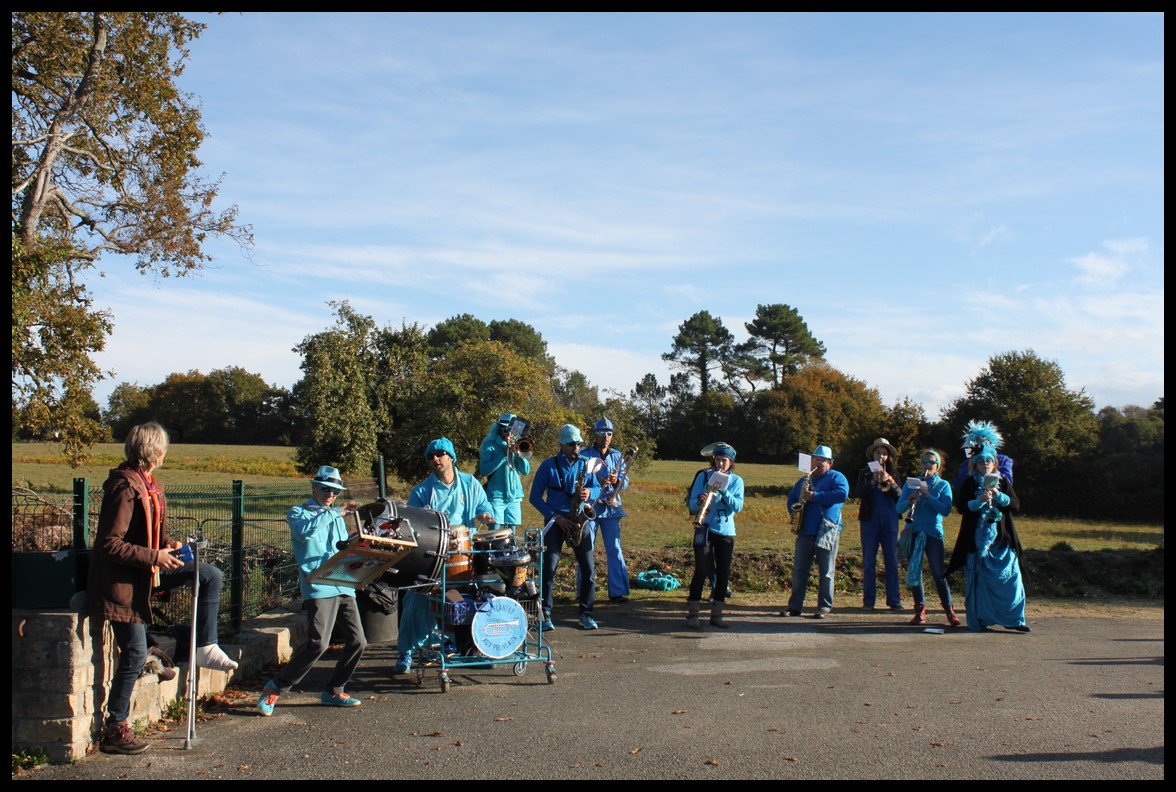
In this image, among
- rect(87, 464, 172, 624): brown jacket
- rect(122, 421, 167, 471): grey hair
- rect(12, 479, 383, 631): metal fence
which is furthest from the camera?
rect(12, 479, 383, 631): metal fence

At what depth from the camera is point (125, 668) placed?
5840 mm

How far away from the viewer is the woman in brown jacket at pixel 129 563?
573 centimetres

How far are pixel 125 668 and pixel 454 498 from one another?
A: 2942 millimetres

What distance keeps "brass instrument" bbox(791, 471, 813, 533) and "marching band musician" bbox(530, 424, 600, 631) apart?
2472 mm

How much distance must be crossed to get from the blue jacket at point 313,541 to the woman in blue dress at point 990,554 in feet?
22.2

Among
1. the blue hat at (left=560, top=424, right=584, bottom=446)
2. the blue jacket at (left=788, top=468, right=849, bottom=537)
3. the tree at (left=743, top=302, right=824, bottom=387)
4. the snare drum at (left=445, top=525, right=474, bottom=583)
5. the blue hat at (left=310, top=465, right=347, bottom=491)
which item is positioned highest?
the tree at (left=743, top=302, right=824, bottom=387)

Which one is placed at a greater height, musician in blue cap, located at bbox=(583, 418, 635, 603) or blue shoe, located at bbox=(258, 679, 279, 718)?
musician in blue cap, located at bbox=(583, 418, 635, 603)

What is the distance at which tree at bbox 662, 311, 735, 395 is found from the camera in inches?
3716

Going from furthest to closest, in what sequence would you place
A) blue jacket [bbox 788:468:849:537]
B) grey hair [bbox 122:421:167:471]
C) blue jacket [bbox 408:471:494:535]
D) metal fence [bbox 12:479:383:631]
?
blue jacket [bbox 788:468:849:537] → metal fence [bbox 12:479:383:631] → blue jacket [bbox 408:471:494:535] → grey hair [bbox 122:421:167:471]

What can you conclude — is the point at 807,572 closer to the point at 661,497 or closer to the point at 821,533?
the point at 821,533

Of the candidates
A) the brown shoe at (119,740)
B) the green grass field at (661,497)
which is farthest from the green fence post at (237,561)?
the brown shoe at (119,740)

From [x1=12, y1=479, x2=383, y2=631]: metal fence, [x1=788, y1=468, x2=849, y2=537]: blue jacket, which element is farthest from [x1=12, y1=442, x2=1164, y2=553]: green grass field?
[x1=788, y1=468, x2=849, y2=537]: blue jacket

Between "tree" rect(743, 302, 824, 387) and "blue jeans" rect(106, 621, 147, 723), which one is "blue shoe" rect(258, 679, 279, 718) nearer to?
"blue jeans" rect(106, 621, 147, 723)
